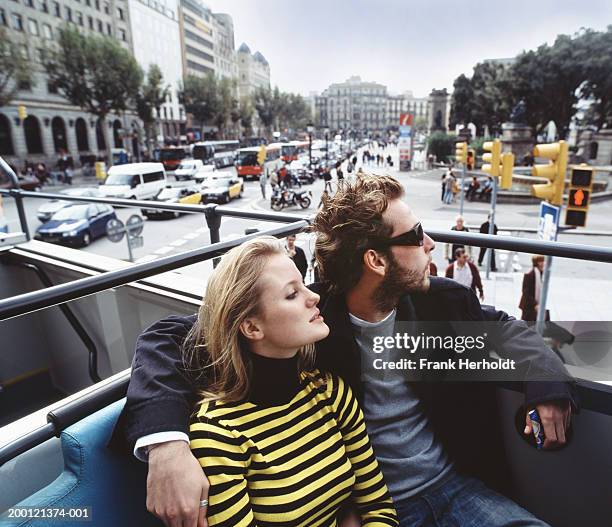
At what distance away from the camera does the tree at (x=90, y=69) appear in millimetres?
37250

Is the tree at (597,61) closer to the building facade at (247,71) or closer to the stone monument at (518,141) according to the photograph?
the stone monument at (518,141)

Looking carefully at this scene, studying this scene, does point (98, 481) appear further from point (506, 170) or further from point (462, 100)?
point (462, 100)

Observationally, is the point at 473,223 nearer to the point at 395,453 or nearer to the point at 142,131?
the point at 395,453

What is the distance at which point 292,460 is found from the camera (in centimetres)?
137

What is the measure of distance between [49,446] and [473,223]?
20980 millimetres

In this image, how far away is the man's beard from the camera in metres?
1.85

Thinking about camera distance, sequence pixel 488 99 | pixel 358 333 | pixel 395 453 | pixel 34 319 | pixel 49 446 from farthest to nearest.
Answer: pixel 488 99, pixel 34 319, pixel 358 333, pixel 395 453, pixel 49 446

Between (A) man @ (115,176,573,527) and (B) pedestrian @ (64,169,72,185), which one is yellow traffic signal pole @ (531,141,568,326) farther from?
(B) pedestrian @ (64,169,72,185)

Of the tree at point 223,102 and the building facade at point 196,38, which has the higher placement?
the building facade at point 196,38

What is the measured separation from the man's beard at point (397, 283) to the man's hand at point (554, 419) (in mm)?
598

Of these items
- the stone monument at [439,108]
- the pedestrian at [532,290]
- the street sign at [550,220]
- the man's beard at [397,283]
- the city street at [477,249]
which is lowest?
the city street at [477,249]

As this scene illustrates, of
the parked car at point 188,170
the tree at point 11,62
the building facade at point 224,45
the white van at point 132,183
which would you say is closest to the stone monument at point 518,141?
the parked car at point 188,170

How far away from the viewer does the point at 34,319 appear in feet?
16.4

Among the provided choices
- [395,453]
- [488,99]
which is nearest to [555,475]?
[395,453]
